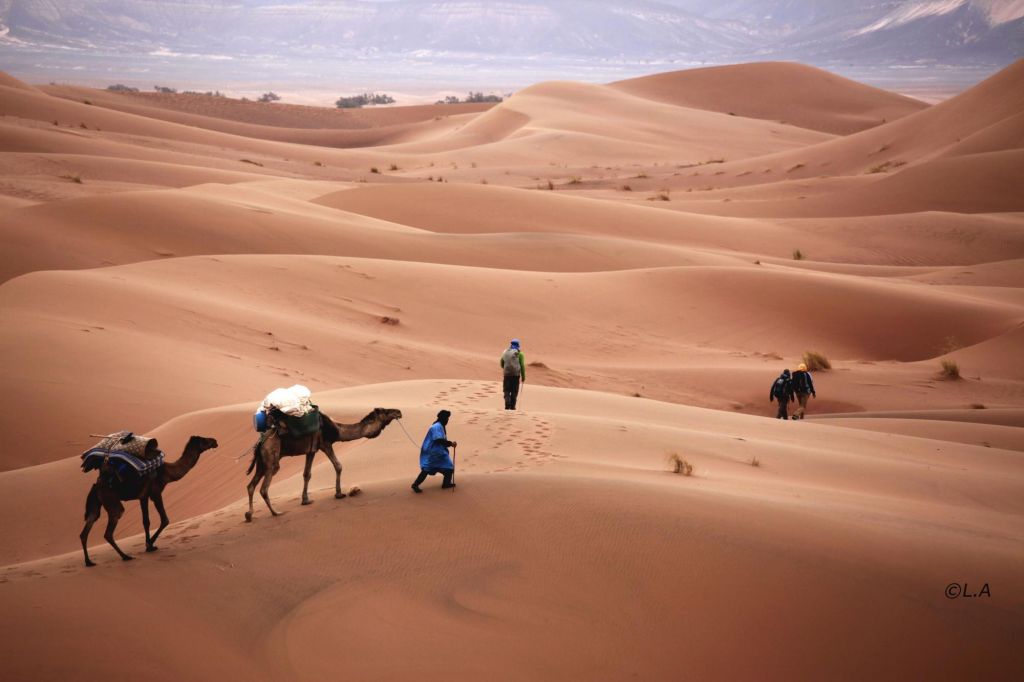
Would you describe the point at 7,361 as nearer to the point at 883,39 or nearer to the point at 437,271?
the point at 437,271

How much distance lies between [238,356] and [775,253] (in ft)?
68.2

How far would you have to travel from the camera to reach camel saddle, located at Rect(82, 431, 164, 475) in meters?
6.64

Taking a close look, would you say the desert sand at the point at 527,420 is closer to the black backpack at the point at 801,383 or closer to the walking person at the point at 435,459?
the walking person at the point at 435,459

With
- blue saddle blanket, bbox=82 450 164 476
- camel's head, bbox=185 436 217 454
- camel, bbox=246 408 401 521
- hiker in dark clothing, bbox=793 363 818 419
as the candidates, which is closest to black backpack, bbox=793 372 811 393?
hiker in dark clothing, bbox=793 363 818 419

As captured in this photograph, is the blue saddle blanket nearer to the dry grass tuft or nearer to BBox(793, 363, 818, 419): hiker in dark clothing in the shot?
BBox(793, 363, 818, 419): hiker in dark clothing

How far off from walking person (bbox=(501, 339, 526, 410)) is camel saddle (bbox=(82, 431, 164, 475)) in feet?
17.4

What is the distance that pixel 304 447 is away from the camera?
25.1 ft

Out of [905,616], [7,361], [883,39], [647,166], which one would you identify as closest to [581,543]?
[905,616]

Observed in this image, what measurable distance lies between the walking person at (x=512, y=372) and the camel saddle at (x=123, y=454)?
17.4 ft

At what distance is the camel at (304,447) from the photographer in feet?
24.3

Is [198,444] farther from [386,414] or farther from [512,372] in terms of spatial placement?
[512,372]

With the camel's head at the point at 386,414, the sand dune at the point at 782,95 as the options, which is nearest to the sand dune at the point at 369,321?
the camel's head at the point at 386,414

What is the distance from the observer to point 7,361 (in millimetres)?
12898

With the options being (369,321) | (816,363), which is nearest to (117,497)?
(369,321)
